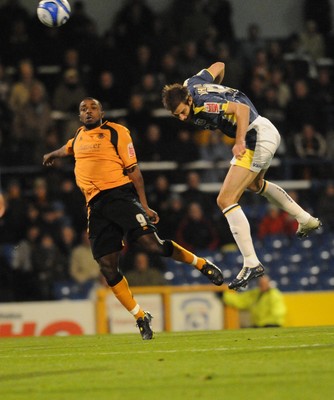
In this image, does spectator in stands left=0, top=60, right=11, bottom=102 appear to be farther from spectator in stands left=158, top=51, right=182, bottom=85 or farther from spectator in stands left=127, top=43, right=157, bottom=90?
spectator in stands left=158, top=51, right=182, bottom=85

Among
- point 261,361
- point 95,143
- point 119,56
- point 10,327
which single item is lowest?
point 10,327

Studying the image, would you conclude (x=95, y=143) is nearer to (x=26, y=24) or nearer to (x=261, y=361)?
(x=261, y=361)

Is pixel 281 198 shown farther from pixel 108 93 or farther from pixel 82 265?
pixel 108 93

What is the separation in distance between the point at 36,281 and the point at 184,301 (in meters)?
2.14

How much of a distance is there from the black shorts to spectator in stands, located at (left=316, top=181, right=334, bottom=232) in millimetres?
7818

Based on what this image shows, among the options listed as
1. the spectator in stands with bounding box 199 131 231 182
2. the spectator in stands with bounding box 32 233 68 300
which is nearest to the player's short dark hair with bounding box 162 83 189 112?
the spectator in stands with bounding box 32 233 68 300

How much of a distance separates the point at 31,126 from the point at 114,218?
25.0ft

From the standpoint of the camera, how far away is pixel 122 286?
9875mm

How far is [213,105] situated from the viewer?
9.66 m

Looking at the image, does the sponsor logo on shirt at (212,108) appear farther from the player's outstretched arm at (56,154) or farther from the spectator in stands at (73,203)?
the spectator in stands at (73,203)

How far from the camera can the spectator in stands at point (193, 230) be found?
16.3 m

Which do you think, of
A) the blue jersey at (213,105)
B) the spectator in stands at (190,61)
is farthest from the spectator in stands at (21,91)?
the blue jersey at (213,105)

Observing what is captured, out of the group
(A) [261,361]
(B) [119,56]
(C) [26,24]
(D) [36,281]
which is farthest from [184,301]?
(A) [261,361]

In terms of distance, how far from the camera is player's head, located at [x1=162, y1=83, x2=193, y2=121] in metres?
9.49
